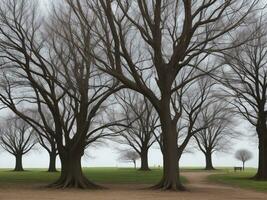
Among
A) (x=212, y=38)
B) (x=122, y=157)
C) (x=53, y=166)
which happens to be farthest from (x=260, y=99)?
(x=122, y=157)

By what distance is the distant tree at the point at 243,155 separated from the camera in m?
109

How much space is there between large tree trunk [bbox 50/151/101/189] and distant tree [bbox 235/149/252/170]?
262 ft

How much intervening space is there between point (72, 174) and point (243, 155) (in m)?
81.6

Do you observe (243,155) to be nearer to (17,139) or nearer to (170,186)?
(17,139)

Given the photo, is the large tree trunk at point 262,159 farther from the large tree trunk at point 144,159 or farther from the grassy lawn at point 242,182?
the large tree trunk at point 144,159

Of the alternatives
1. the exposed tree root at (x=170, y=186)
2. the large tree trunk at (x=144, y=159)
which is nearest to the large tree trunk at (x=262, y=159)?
the exposed tree root at (x=170, y=186)

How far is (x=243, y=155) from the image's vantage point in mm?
109375

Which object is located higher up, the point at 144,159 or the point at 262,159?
the point at 144,159

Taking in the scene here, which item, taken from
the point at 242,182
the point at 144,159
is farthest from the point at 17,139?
the point at 242,182

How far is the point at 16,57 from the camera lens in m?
34.1

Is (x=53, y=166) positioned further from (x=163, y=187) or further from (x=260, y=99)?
(x=163, y=187)

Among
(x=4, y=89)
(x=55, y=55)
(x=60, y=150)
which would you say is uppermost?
(x=55, y=55)

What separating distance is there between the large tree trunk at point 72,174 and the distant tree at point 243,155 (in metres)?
79.8

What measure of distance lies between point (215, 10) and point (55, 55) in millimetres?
11220
